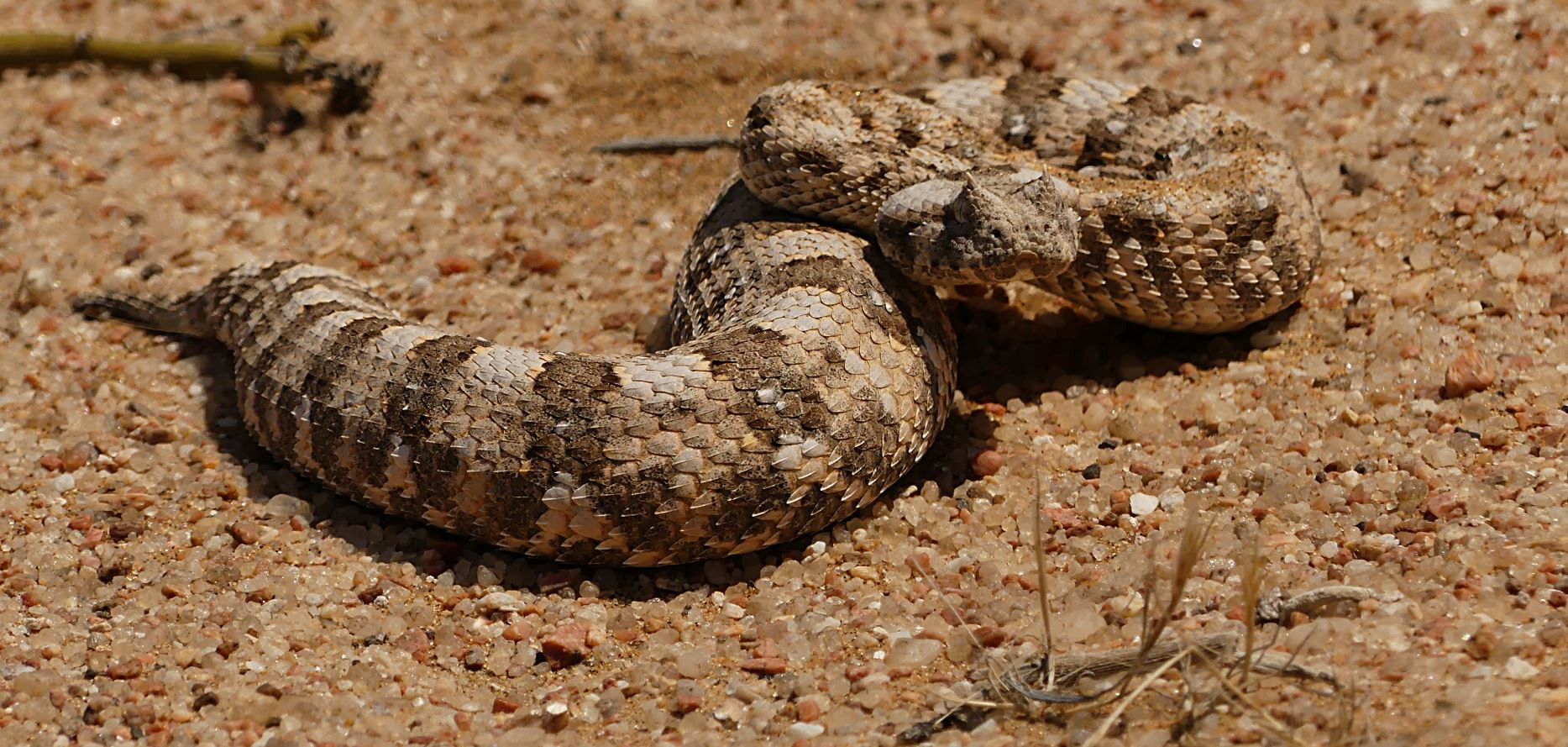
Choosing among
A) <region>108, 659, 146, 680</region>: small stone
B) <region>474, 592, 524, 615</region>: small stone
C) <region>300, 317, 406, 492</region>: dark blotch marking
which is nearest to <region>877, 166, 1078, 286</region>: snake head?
<region>474, 592, 524, 615</region>: small stone

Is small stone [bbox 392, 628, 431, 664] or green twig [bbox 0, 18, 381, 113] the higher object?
green twig [bbox 0, 18, 381, 113]

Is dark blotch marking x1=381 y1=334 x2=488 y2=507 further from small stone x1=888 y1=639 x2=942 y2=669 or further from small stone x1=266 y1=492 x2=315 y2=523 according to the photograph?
small stone x1=888 y1=639 x2=942 y2=669

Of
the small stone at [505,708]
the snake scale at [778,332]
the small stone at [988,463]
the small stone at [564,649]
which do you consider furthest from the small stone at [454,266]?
the small stone at [505,708]

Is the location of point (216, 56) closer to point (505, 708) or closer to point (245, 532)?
point (245, 532)

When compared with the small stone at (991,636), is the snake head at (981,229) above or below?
above

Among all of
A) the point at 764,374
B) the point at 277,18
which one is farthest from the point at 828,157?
the point at 277,18

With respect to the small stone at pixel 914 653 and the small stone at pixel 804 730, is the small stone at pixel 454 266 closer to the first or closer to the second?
the small stone at pixel 914 653

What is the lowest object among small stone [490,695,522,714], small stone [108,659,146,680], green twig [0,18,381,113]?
small stone [108,659,146,680]
